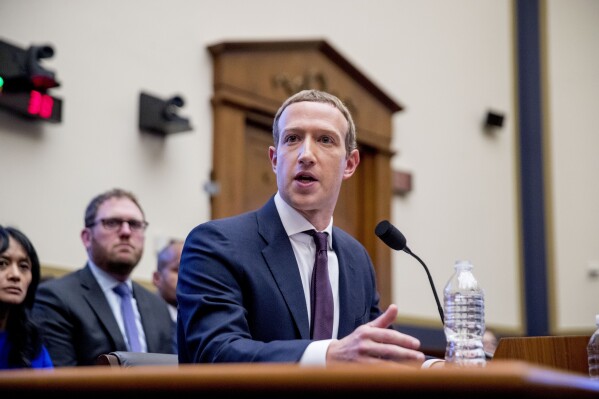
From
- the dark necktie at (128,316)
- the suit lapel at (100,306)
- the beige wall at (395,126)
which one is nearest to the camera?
the suit lapel at (100,306)

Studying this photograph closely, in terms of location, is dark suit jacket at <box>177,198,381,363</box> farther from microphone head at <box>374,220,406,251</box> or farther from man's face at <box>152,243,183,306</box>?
man's face at <box>152,243,183,306</box>

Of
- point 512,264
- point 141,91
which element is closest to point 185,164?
point 141,91

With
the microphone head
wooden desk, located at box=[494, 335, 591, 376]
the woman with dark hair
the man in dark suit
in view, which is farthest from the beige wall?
wooden desk, located at box=[494, 335, 591, 376]

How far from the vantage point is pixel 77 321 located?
3.36 metres

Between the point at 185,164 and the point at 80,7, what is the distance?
1.07 meters

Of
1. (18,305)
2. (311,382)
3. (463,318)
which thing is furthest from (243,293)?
(18,305)

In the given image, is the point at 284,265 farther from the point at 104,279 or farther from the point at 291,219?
the point at 104,279

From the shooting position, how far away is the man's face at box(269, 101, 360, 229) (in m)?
2.27

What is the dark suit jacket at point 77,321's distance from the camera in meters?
→ 3.28

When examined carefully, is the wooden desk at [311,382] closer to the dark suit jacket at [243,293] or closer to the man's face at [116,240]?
the dark suit jacket at [243,293]

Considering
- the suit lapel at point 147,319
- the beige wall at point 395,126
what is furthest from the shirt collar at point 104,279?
the beige wall at point 395,126

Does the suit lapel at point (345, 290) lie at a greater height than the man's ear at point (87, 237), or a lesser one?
lesser

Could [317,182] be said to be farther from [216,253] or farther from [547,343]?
[547,343]

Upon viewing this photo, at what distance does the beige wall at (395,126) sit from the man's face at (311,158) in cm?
225
